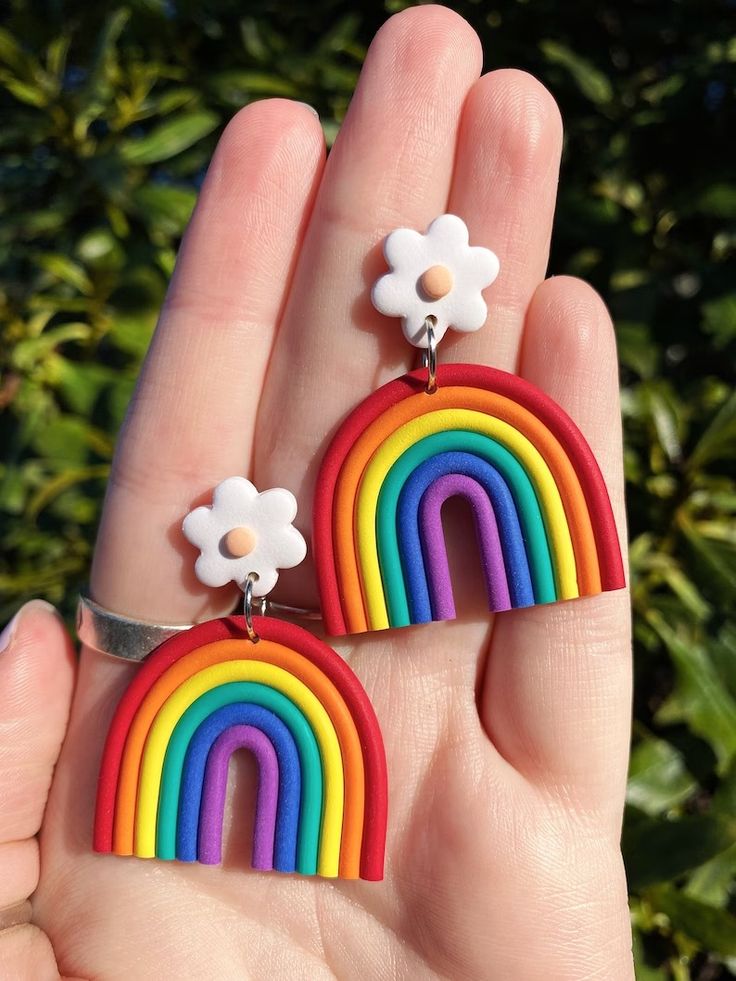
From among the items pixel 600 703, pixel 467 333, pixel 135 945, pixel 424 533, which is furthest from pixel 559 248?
pixel 135 945

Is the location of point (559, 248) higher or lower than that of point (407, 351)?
higher

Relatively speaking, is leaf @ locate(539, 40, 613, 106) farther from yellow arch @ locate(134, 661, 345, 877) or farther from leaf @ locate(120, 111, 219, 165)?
yellow arch @ locate(134, 661, 345, 877)

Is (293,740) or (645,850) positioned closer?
(293,740)

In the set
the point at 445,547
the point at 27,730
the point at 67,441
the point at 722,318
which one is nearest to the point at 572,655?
the point at 445,547

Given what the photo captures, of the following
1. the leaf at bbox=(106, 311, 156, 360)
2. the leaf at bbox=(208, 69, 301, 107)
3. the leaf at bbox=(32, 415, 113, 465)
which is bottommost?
the leaf at bbox=(32, 415, 113, 465)

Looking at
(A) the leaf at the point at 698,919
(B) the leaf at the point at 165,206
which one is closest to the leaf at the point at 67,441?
(B) the leaf at the point at 165,206

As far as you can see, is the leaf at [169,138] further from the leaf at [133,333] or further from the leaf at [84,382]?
the leaf at [84,382]

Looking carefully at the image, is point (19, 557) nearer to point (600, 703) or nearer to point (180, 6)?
point (180, 6)

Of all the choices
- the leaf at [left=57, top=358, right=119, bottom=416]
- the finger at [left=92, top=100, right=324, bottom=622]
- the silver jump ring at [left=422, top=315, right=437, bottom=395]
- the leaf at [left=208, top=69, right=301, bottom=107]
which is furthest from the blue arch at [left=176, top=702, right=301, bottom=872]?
the leaf at [left=208, top=69, right=301, bottom=107]
